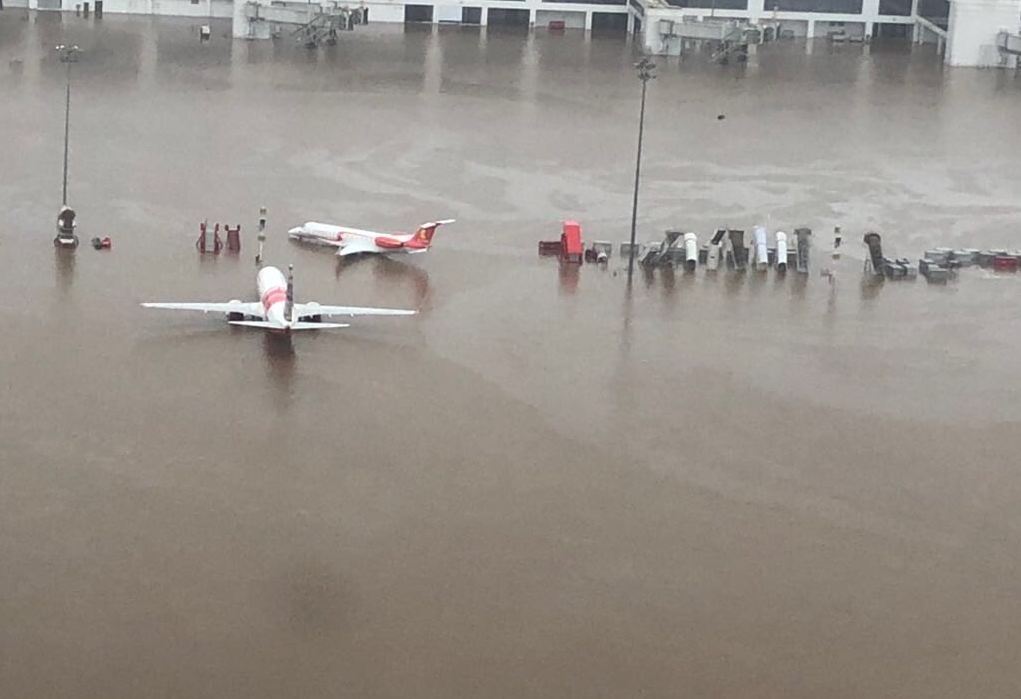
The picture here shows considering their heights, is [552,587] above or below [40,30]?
below

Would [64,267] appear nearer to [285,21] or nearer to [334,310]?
[334,310]

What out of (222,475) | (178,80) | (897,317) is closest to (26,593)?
(222,475)

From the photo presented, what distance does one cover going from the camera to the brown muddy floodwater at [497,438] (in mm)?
14062

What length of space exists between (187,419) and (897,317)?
948 centimetres

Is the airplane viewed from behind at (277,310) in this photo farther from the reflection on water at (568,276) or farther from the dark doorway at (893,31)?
the dark doorway at (893,31)

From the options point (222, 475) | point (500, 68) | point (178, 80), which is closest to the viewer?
point (222, 475)

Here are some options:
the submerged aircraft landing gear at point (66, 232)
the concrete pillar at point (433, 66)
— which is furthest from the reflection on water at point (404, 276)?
the concrete pillar at point (433, 66)

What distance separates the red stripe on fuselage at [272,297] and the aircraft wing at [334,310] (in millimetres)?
200

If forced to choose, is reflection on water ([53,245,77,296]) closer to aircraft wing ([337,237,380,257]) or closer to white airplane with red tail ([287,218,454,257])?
white airplane with red tail ([287,218,454,257])

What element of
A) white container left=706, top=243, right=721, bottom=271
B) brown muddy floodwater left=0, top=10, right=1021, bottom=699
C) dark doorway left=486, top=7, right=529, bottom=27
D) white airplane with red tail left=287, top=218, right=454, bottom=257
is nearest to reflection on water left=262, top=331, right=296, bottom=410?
brown muddy floodwater left=0, top=10, right=1021, bottom=699

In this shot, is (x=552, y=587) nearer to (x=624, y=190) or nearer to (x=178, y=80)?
(x=624, y=190)

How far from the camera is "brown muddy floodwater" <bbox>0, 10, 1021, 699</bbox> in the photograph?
46.1ft

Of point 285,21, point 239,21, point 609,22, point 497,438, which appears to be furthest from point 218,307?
point 609,22

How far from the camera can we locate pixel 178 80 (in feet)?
127
